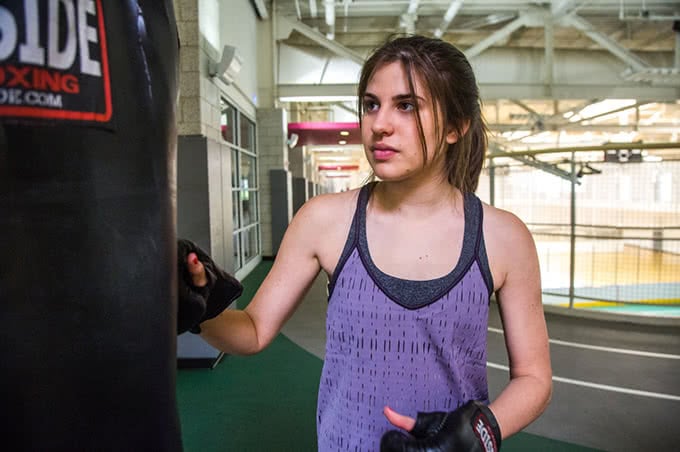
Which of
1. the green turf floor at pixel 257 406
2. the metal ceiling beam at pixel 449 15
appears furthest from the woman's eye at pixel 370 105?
the metal ceiling beam at pixel 449 15

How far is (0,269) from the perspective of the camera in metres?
0.48

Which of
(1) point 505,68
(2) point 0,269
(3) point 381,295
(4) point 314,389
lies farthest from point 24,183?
(1) point 505,68

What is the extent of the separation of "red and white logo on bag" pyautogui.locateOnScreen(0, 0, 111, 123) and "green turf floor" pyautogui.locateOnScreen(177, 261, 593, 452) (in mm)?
2364

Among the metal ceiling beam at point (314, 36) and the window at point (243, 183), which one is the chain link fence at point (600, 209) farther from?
the metal ceiling beam at point (314, 36)

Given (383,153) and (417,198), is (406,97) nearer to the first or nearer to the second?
(383,153)

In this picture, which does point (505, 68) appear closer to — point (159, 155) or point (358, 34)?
point (358, 34)

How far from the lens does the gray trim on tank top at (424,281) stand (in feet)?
3.23

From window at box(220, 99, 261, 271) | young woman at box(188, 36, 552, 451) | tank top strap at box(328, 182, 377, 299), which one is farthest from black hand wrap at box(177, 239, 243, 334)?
window at box(220, 99, 261, 271)

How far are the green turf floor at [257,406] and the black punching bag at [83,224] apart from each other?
2181 mm

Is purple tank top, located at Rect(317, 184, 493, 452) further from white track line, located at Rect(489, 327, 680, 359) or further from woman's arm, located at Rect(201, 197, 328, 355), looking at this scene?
white track line, located at Rect(489, 327, 680, 359)

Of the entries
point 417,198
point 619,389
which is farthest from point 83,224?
point 619,389

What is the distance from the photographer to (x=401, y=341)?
0.99 m

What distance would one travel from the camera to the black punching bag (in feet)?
1.55

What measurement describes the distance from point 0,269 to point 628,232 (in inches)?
Result: 260
